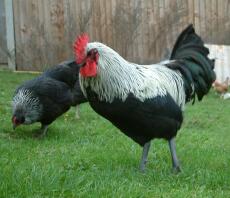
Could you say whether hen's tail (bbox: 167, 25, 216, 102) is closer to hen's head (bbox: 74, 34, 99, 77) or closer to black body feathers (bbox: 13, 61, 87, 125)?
hen's head (bbox: 74, 34, 99, 77)

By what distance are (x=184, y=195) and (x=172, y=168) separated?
1.51 m

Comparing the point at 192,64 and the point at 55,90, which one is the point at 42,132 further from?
the point at 192,64

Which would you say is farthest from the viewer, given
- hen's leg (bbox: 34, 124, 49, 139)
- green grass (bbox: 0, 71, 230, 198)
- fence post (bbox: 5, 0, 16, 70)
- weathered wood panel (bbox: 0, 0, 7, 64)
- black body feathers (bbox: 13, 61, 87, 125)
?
weathered wood panel (bbox: 0, 0, 7, 64)

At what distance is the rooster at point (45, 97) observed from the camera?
9.48m

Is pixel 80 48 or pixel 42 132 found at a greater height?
pixel 80 48

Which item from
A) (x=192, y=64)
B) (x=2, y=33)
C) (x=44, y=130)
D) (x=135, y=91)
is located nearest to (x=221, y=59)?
(x=2, y=33)

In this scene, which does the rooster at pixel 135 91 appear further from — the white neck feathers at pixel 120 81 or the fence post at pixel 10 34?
the fence post at pixel 10 34

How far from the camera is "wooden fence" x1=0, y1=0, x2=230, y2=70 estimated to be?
1720cm

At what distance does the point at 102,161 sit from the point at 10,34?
11.1m

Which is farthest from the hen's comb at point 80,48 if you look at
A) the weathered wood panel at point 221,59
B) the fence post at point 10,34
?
the fence post at point 10,34

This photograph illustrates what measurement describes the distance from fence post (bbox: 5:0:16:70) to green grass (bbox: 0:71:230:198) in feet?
20.6

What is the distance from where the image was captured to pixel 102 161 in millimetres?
7883

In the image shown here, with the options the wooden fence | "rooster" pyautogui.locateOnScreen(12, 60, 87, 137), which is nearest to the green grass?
"rooster" pyautogui.locateOnScreen(12, 60, 87, 137)

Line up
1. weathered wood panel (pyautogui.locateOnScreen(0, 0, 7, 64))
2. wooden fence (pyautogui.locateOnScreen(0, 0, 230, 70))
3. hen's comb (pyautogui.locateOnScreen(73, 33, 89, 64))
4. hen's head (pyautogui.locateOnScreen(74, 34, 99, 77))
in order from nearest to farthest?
hen's head (pyautogui.locateOnScreen(74, 34, 99, 77)) < hen's comb (pyautogui.locateOnScreen(73, 33, 89, 64)) < wooden fence (pyautogui.locateOnScreen(0, 0, 230, 70)) < weathered wood panel (pyautogui.locateOnScreen(0, 0, 7, 64))
